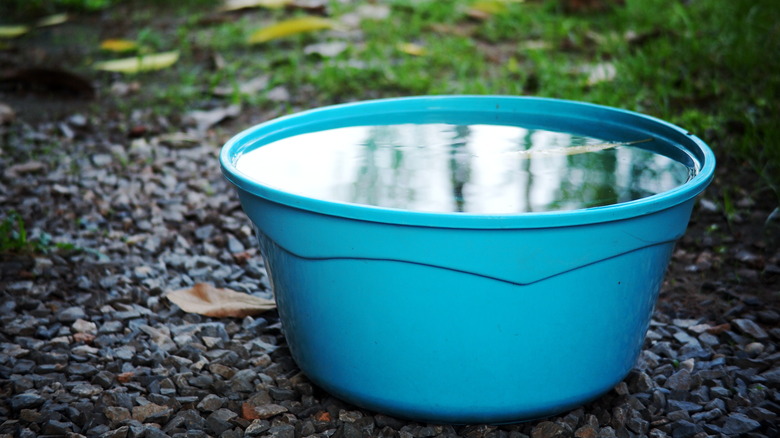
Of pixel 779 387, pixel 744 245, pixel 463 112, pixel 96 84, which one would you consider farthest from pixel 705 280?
pixel 96 84

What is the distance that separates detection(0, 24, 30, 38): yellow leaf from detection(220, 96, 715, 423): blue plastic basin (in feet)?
10.6

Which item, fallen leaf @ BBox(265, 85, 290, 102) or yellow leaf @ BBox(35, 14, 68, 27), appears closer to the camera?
fallen leaf @ BBox(265, 85, 290, 102)

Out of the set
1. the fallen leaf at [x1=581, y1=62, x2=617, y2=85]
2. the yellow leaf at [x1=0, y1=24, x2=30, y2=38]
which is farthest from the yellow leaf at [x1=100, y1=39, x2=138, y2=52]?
the fallen leaf at [x1=581, y1=62, x2=617, y2=85]

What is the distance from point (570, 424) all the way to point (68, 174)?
5.90 ft

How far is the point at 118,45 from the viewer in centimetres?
351

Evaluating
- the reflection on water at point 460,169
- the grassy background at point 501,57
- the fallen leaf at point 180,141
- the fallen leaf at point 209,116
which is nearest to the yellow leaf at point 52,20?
the grassy background at point 501,57

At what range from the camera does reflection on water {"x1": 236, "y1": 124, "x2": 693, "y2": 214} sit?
131 cm

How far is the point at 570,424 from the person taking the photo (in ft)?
4.32

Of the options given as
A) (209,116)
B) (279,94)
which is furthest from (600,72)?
(209,116)

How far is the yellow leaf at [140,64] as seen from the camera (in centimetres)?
329

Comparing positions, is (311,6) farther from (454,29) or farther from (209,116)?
(209,116)

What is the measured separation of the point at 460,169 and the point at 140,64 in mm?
2272

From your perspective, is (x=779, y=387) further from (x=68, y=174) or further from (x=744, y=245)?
(x=68, y=174)

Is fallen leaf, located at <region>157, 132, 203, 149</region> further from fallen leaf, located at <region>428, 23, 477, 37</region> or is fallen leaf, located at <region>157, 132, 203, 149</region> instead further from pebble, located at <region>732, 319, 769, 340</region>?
pebble, located at <region>732, 319, 769, 340</region>
